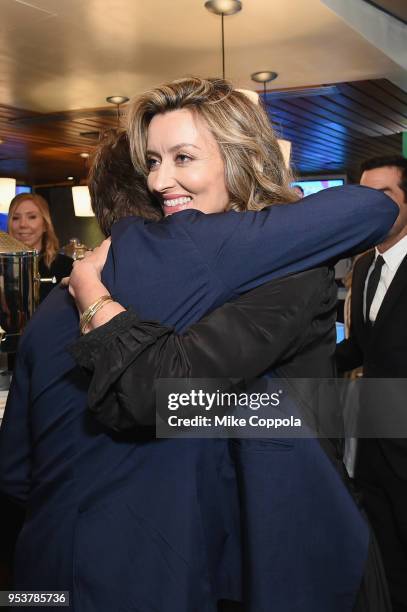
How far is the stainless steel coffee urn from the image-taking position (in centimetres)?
160

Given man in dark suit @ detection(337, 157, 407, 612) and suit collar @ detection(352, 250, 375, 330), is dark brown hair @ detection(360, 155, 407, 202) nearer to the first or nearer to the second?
man in dark suit @ detection(337, 157, 407, 612)

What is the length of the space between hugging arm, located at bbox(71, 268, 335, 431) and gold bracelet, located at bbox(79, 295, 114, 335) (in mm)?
39

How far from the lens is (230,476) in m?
0.87

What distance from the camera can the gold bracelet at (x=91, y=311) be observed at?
0.81 metres

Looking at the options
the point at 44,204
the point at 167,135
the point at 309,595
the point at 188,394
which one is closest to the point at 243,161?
the point at 167,135

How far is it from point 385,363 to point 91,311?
1.36 m

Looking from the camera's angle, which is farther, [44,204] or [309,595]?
[44,204]

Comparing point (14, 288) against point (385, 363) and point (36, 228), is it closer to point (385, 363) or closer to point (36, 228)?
point (385, 363)

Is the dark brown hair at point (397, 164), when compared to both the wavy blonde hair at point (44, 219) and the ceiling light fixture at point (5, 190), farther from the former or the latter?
the ceiling light fixture at point (5, 190)

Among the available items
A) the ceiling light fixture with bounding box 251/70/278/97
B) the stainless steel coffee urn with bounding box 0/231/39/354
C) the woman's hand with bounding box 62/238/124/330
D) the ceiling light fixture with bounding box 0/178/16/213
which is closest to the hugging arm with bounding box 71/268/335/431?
the woman's hand with bounding box 62/238/124/330

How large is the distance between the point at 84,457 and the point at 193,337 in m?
0.26

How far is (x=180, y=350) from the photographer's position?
761 millimetres

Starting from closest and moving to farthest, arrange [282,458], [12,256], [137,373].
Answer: [137,373] < [282,458] < [12,256]

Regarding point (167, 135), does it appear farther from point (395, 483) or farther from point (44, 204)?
point (44, 204)
